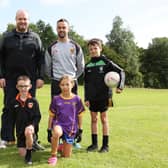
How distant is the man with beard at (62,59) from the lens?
7613 millimetres

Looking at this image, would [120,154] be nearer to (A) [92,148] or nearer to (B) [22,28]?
(A) [92,148]

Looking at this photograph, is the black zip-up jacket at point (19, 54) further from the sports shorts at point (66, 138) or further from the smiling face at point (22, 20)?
the sports shorts at point (66, 138)

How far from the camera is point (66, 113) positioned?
6.97 metres

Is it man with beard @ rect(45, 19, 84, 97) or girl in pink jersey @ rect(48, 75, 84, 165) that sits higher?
man with beard @ rect(45, 19, 84, 97)

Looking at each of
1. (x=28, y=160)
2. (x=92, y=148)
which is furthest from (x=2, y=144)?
(x=92, y=148)

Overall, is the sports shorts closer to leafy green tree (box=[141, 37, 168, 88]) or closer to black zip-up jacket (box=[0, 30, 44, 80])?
black zip-up jacket (box=[0, 30, 44, 80])

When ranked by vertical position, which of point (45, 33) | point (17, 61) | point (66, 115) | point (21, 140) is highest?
point (45, 33)

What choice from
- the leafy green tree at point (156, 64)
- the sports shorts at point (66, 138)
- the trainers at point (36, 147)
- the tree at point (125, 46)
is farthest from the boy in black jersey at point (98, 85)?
the leafy green tree at point (156, 64)

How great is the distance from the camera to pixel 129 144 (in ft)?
27.1

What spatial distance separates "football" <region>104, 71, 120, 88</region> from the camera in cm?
740

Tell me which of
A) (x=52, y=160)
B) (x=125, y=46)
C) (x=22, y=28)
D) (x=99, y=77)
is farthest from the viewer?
(x=125, y=46)

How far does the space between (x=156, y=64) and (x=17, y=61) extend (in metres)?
85.8

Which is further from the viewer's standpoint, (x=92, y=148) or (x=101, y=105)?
(x=101, y=105)

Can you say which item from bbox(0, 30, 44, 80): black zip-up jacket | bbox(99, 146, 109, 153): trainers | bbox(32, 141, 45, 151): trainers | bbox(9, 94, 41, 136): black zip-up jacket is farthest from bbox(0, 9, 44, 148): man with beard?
bbox(99, 146, 109, 153): trainers
